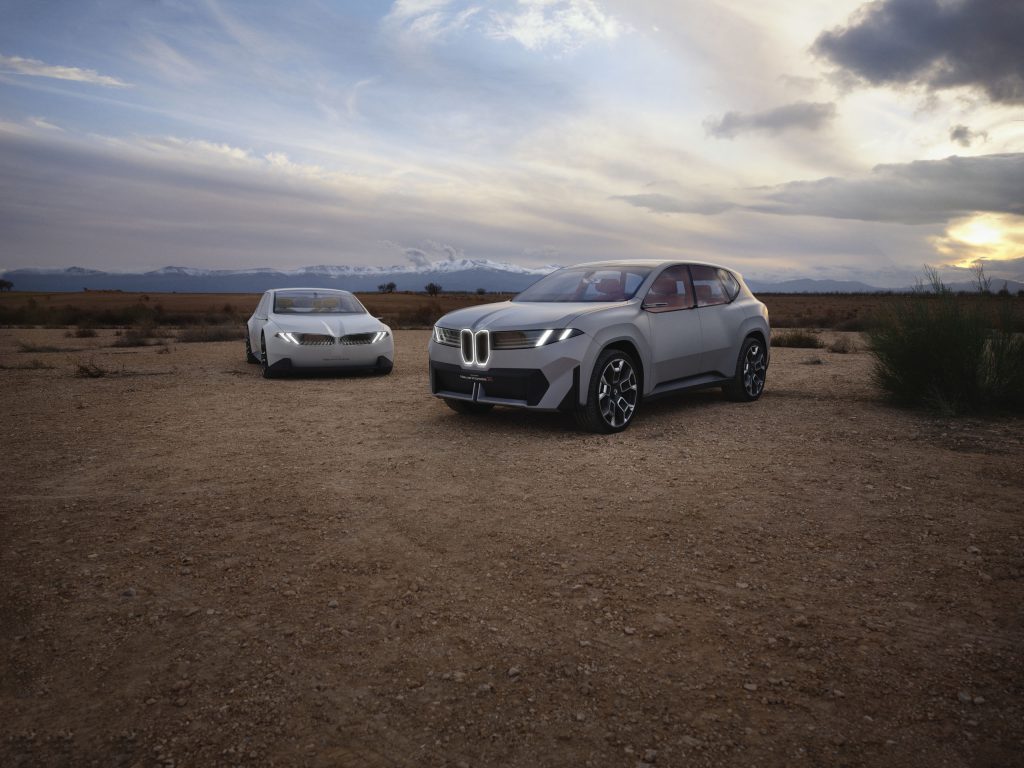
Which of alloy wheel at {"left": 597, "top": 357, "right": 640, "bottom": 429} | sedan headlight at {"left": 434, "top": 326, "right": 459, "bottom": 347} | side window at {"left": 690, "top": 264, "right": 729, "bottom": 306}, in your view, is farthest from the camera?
side window at {"left": 690, "top": 264, "right": 729, "bottom": 306}

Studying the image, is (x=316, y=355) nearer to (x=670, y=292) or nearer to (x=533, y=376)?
(x=533, y=376)

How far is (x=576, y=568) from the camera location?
3.77 meters

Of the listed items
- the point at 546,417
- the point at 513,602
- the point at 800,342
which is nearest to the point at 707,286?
the point at 546,417

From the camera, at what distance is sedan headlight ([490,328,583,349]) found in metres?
6.71

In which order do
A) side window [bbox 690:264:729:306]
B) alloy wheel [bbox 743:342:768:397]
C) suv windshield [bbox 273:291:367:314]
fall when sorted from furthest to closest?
suv windshield [bbox 273:291:367:314] < alloy wheel [bbox 743:342:768:397] < side window [bbox 690:264:729:306]

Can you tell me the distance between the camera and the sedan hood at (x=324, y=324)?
11.2m

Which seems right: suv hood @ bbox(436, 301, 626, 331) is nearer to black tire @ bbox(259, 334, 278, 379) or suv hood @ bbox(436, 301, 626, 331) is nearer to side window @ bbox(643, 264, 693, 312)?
side window @ bbox(643, 264, 693, 312)

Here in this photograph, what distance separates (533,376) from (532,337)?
15.4 inches

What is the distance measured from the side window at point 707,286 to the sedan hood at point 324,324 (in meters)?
5.62

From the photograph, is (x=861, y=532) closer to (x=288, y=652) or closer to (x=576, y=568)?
(x=576, y=568)

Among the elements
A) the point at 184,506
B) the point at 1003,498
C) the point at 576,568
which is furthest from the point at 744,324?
the point at 184,506

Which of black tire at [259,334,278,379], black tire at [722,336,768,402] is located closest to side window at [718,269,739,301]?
black tire at [722,336,768,402]

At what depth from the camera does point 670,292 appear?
26.0 ft

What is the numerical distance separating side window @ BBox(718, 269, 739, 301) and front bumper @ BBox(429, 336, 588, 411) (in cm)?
308
